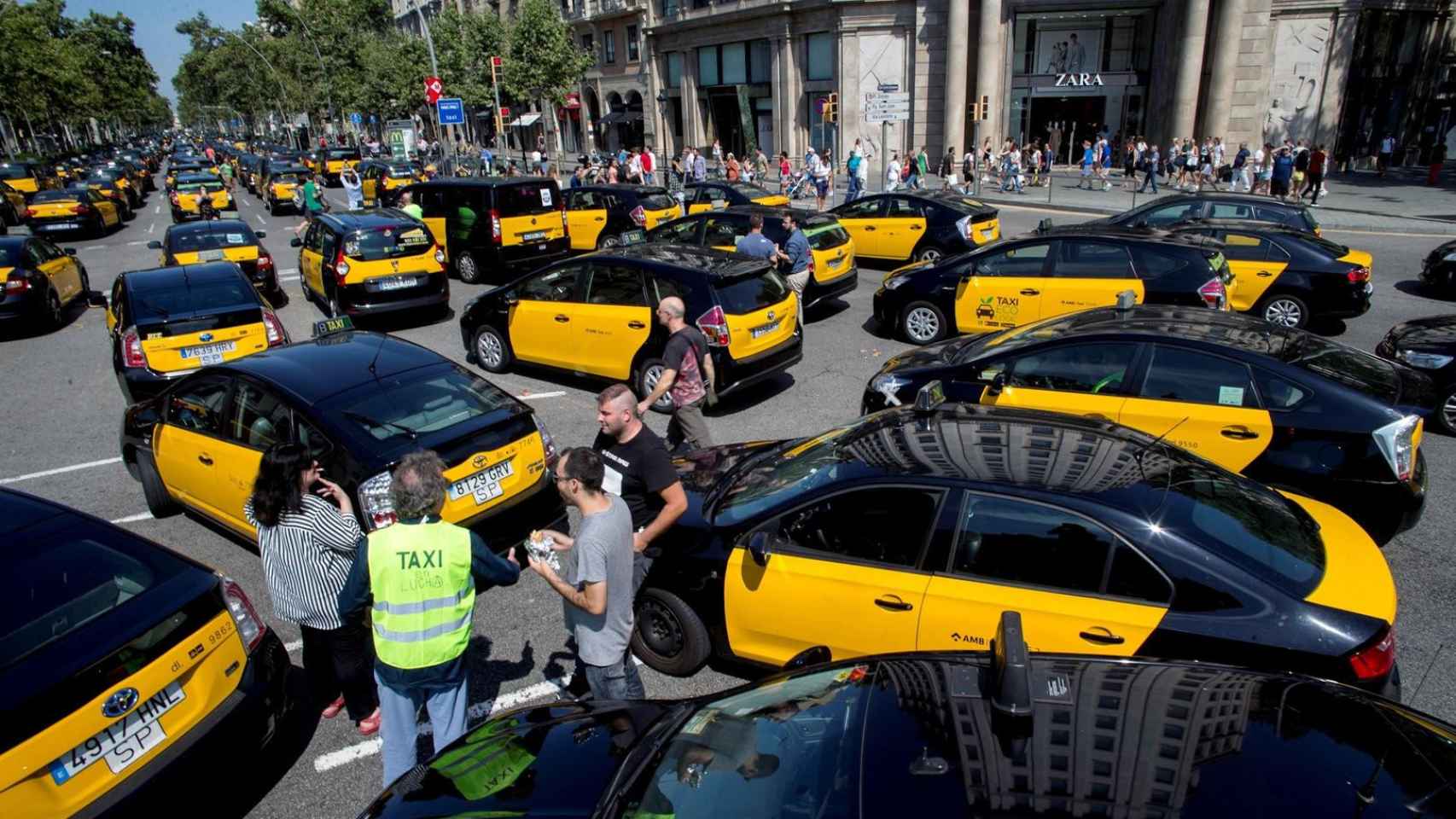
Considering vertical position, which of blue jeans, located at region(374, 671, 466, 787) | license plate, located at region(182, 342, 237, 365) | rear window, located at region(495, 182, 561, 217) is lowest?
blue jeans, located at region(374, 671, 466, 787)

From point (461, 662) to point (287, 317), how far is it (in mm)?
12633

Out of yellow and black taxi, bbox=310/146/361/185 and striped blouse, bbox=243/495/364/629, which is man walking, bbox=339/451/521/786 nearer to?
striped blouse, bbox=243/495/364/629

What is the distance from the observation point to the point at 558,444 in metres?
8.48

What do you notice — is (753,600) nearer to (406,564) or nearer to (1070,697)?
(406,564)

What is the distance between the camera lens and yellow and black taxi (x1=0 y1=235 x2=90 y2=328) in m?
13.2

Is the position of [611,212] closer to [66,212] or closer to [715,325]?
[715,325]

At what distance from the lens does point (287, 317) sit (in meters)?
14.2

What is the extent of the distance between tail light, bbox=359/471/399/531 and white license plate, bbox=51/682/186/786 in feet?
5.60

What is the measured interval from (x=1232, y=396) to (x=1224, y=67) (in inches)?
1213

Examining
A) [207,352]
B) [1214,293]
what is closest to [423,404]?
[207,352]

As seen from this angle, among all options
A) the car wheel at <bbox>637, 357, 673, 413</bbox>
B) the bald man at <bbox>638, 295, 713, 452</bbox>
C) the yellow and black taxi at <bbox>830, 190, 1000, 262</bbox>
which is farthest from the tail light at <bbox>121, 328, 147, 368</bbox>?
the yellow and black taxi at <bbox>830, 190, 1000, 262</bbox>

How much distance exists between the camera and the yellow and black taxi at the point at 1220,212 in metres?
13.2

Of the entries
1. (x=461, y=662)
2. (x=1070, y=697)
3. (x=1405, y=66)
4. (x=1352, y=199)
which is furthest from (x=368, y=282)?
(x=1405, y=66)

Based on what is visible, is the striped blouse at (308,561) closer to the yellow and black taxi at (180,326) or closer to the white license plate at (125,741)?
the white license plate at (125,741)
